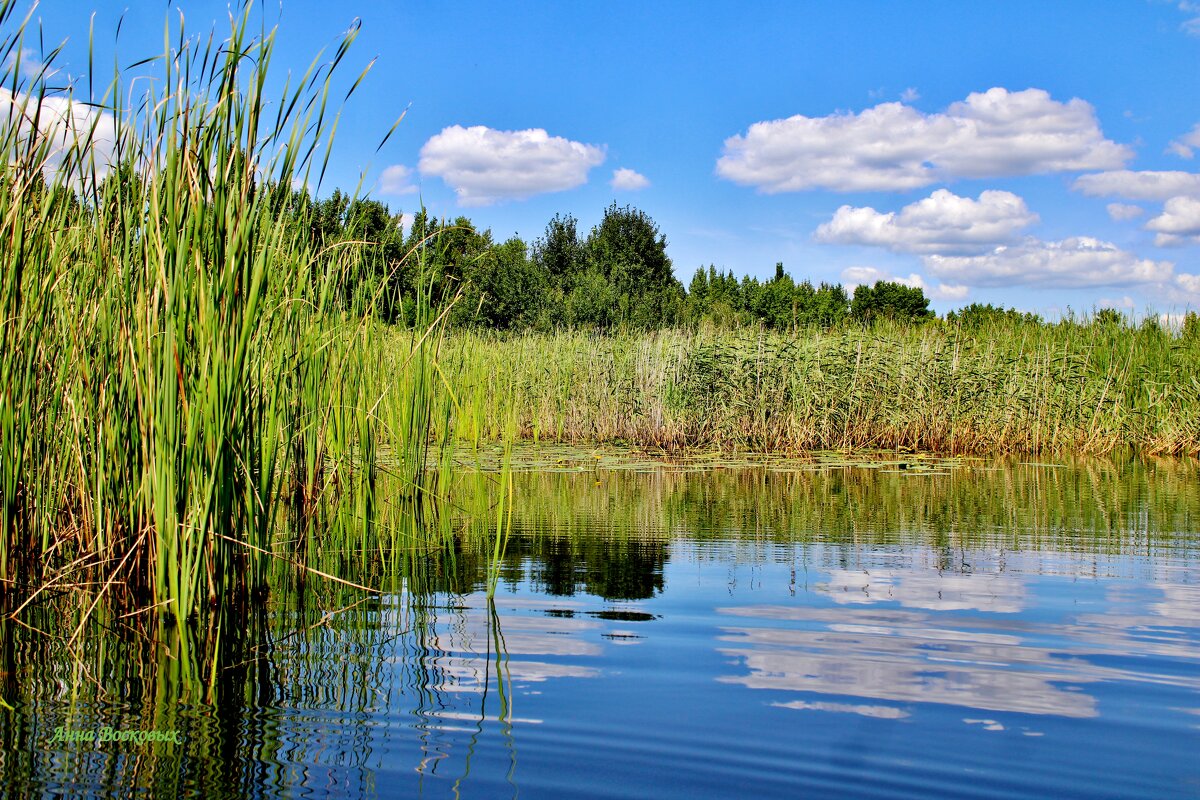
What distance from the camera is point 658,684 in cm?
285

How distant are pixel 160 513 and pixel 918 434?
37.7 feet

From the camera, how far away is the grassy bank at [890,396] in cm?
1254

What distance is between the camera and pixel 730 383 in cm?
1264

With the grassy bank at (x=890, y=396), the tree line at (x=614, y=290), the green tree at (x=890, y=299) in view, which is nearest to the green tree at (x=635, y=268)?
the tree line at (x=614, y=290)

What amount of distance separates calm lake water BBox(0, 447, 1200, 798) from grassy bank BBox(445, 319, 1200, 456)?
730 cm

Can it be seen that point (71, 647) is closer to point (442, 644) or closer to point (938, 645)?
point (442, 644)

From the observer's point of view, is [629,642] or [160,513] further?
[629,642]

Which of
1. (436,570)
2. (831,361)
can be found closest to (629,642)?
(436,570)

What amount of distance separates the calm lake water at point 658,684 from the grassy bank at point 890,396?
24.0 feet

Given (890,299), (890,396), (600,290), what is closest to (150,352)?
(890,396)

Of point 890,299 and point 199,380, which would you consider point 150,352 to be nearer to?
point 199,380

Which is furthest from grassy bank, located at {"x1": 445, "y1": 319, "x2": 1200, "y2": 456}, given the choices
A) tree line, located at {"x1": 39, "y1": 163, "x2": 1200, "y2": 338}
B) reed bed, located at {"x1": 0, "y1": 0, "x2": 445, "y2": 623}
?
reed bed, located at {"x1": 0, "y1": 0, "x2": 445, "y2": 623}

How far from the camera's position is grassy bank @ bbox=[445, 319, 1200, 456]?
12539mm

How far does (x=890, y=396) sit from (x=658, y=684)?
414 inches
